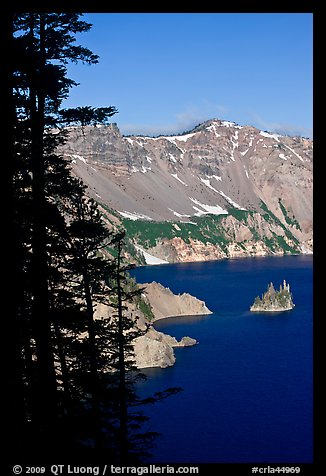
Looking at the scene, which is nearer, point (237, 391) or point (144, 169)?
point (237, 391)

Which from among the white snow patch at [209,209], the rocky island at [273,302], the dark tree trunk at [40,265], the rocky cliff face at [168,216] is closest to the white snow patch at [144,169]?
the rocky cliff face at [168,216]

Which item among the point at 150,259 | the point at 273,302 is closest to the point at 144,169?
the point at 150,259

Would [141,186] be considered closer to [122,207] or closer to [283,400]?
[122,207]

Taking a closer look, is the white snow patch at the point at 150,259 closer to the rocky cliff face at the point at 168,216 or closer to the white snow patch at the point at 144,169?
the rocky cliff face at the point at 168,216

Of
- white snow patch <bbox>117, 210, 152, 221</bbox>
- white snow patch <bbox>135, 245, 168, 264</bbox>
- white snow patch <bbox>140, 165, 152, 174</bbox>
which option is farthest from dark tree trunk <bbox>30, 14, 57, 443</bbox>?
white snow patch <bbox>140, 165, 152, 174</bbox>

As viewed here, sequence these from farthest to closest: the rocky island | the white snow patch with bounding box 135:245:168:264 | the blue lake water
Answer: the white snow patch with bounding box 135:245:168:264
the rocky island
the blue lake water

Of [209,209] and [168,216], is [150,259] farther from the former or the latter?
[209,209]

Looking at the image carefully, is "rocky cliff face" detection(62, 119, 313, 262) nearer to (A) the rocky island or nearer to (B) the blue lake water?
(A) the rocky island

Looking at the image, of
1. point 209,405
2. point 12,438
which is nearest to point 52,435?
point 12,438

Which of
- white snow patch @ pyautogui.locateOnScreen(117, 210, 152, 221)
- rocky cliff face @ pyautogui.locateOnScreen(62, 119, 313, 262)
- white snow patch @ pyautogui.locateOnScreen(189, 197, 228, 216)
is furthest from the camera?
white snow patch @ pyautogui.locateOnScreen(189, 197, 228, 216)
